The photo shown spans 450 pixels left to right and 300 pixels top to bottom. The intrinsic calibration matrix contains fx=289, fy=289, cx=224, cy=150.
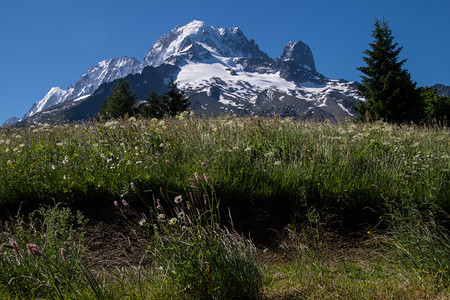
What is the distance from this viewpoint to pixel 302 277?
3.03m

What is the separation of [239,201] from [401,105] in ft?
99.0

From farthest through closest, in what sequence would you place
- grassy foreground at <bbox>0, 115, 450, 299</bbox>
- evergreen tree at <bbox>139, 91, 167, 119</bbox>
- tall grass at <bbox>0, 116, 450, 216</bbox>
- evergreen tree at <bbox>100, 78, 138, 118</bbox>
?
1. evergreen tree at <bbox>100, 78, 138, 118</bbox>
2. evergreen tree at <bbox>139, 91, 167, 119</bbox>
3. tall grass at <bbox>0, 116, 450, 216</bbox>
4. grassy foreground at <bbox>0, 115, 450, 299</bbox>

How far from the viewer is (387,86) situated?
94.5 ft

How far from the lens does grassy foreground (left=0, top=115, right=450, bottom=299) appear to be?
2625 millimetres

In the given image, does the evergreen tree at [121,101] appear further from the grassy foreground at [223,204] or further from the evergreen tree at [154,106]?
the grassy foreground at [223,204]

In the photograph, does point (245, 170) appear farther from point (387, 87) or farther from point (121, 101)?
point (121, 101)

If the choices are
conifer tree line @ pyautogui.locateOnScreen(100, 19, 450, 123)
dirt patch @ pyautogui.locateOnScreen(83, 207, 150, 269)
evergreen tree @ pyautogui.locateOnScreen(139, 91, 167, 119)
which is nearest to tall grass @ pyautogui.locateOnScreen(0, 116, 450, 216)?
dirt patch @ pyautogui.locateOnScreen(83, 207, 150, 269)

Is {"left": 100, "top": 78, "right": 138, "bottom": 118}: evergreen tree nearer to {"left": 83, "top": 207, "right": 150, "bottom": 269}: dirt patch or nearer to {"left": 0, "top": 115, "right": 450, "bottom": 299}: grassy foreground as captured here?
{"left": 0, "top": 115, "right": 450, "bottom": 299}: grassy foreground

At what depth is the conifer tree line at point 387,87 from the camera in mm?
28984

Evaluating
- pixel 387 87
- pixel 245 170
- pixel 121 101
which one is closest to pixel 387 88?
pixel 387 87

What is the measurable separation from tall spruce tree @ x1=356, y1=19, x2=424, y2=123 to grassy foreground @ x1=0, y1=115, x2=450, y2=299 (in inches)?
997

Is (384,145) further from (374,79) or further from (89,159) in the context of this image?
(374,79)

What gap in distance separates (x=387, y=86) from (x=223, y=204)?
29.9 metres

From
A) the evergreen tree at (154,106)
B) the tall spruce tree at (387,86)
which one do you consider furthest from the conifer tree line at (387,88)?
the evergreen tree at (154,106)
